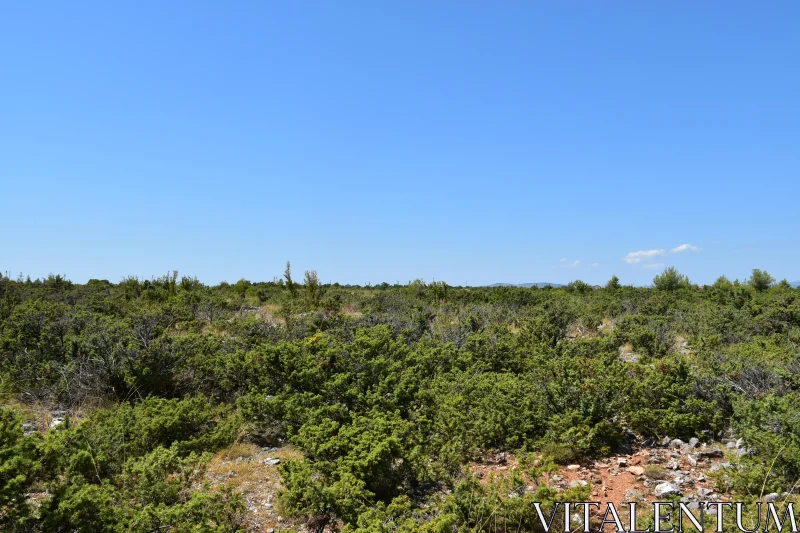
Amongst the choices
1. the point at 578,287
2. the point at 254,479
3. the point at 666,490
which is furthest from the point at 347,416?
the point at 578,287

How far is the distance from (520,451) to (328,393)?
252 cm

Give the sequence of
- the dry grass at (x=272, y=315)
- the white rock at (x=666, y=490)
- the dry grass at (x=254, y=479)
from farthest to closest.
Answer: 1. the dry grass at (x=272, y=315)
2. the white rock at (x=666, y=490)
3. the dry grass at (x=254, y=479)

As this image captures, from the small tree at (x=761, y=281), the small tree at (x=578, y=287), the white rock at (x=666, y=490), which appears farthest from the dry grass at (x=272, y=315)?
the small tree at (x=761, y=281)

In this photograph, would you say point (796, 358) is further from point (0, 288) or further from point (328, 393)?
point (0, 288)

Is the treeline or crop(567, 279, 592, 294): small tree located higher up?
crop(567, 279, 592, 294): small tree

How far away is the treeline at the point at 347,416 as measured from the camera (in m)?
3.77

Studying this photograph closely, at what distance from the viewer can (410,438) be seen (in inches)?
203

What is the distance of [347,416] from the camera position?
579cm

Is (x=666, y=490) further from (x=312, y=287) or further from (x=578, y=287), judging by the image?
(x=578, y=287)

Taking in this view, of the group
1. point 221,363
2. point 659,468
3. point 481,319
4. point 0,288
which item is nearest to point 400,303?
point 481,319

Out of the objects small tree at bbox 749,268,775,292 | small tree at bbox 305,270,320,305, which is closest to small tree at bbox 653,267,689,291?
small tree at bbox 749,268,775,292

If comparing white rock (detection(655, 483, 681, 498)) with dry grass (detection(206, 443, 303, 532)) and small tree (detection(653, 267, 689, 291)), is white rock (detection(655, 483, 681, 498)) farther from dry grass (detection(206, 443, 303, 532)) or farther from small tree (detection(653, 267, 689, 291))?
small tree (detection(653, 267, 689, 291))

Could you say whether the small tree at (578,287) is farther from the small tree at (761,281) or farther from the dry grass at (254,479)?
the dry grass at (254,479)

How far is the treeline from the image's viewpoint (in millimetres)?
3771
